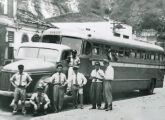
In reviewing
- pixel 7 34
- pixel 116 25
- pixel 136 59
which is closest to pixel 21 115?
pixel 136 59

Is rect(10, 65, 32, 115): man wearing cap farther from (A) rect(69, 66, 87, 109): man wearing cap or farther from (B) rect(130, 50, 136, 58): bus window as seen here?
(B) rect(130, 50, 136, 58): bus window

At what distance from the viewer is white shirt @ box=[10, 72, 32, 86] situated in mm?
12352

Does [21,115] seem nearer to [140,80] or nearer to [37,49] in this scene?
[37,49]

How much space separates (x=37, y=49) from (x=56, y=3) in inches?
1235

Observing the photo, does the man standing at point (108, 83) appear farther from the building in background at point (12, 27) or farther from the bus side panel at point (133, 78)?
the building in background at point (12, 27)

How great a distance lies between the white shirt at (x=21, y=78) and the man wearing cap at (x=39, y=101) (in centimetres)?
46

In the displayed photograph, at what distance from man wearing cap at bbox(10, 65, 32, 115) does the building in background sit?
39.2 feet

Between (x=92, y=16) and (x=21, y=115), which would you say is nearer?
(x=21, y=115)

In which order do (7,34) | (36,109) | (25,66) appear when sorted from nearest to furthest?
(36,109), (25,66), (7,34)

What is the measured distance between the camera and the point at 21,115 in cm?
1245

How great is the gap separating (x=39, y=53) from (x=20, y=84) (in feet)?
7.87

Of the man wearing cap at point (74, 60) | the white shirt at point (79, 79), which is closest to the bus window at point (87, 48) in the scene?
the man wearing cap at point (74, 60)

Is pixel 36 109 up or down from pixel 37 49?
down

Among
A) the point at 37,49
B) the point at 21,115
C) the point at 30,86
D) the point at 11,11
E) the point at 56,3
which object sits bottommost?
the point at 21,115
